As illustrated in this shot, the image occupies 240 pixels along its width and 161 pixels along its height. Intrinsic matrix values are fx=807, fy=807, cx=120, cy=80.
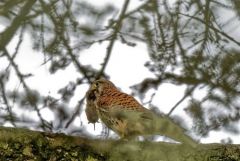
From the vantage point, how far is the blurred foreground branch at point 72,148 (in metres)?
2.18

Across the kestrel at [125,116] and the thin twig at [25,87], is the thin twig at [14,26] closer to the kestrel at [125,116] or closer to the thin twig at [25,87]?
the thin twig at [25,87]

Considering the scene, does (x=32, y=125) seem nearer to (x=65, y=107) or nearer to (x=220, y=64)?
(x=65, y=107)

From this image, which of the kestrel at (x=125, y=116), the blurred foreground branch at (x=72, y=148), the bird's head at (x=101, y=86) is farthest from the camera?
the bird's head at (x=101, y=86)

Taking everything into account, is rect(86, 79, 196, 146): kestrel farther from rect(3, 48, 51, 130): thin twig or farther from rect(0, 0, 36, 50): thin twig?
rect(0, 0, 36, 50): thin twig

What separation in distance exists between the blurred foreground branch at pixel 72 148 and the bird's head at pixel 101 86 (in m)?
0.16

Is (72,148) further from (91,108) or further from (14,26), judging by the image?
(14,26)

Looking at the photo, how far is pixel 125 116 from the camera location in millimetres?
2166

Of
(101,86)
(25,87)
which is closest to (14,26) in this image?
(25,87)

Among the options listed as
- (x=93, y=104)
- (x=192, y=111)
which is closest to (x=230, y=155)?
(x=192, y=111)

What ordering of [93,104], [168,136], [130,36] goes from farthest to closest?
[93,104], [130,36], [168,136]

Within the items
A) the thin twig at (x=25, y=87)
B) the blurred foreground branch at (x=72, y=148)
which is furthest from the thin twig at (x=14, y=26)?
the blurred foreground branch at (x=72, y=148)

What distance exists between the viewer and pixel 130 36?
2.19 metres

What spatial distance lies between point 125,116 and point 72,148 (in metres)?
0.19

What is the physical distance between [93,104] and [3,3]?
1.43 feet
